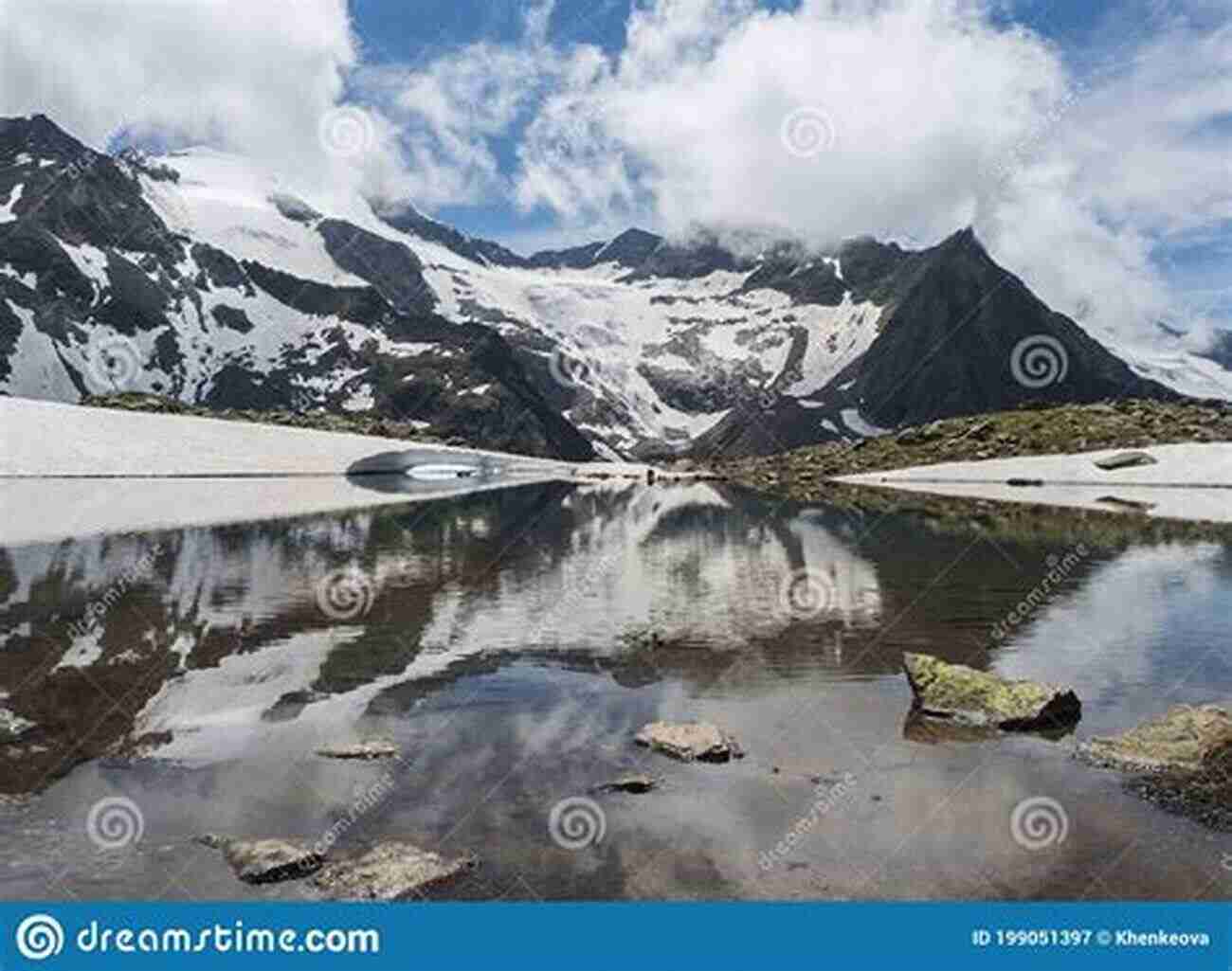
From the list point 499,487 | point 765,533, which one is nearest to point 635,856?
point 765,533

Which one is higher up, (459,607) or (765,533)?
(765,533)

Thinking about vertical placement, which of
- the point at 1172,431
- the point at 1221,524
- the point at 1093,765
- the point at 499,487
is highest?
the point at 1172,431

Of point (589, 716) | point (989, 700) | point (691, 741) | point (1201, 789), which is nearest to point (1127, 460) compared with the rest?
point (989, 700)

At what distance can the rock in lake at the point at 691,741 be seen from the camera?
2453cm

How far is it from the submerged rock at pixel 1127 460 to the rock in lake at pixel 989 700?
133742 mm

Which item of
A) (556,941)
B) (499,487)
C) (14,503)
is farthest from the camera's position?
(499,487)

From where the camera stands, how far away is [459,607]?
46.0 meters

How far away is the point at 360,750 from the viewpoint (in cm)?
2466

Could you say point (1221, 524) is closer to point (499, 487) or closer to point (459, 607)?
point (459, 607)

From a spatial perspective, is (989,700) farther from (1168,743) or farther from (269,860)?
(269,860)

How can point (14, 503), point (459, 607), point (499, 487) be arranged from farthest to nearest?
point (499, 487), point (14, 503), point (459, 607)

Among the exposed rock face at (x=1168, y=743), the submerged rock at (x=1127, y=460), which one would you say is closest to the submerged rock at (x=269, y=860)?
the exposed rock face at (x=1168, y=743)

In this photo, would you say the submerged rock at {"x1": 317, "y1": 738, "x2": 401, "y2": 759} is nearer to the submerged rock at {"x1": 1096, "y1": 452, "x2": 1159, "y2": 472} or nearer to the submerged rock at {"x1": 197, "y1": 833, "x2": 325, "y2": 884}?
the submerged rock at {"x1": 197, "y1": 833, "x2": 325, "y2": 884}

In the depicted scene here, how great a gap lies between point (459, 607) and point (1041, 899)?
31.1m
